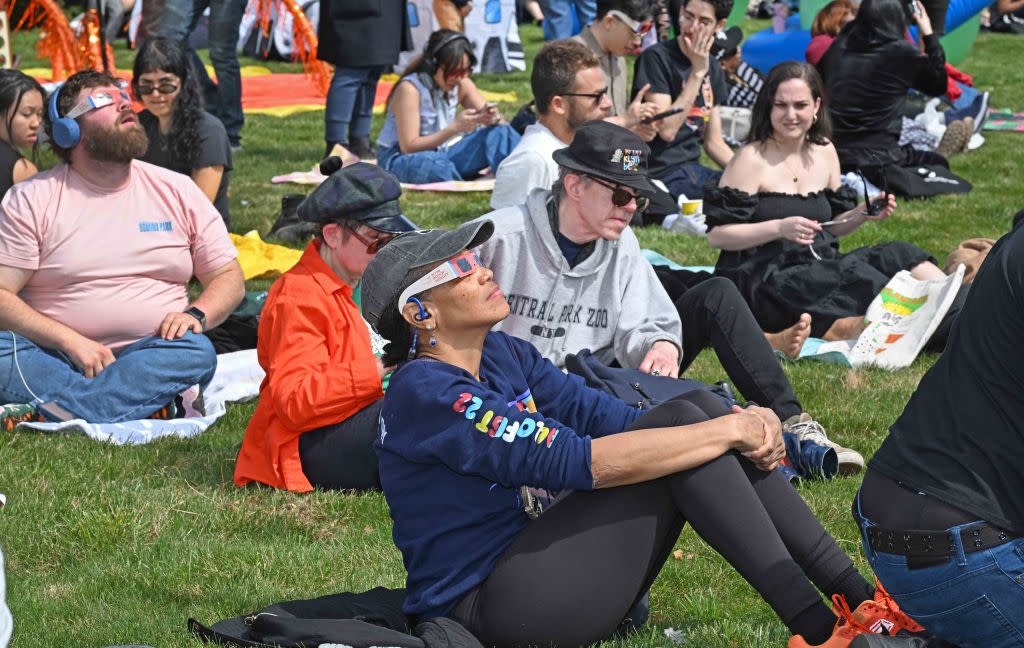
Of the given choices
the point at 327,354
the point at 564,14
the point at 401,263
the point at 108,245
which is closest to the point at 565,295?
the point at 327,354

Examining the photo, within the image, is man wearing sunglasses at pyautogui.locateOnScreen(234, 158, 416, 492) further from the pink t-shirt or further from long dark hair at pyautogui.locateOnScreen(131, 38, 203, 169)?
long dark hair at pyautogui.locateOnScreen(131, 38, 203, 169)

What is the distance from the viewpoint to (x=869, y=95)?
1005cm

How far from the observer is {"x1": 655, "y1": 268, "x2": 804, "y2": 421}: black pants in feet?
17.5

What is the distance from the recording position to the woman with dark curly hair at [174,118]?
7.20 m

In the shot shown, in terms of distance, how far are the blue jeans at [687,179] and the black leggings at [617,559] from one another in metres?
6.45

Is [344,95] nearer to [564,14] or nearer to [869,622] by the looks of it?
[564,14]

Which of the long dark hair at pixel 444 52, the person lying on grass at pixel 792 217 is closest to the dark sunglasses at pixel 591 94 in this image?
the person lying on grass at pixel 792 217

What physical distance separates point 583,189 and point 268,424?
138 cm

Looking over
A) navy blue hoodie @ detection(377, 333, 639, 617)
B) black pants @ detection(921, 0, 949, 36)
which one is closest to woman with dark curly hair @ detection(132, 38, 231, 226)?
navy blue hoodie @ detection(377, 333, 639, 617)

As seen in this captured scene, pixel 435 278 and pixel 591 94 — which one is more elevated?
pixel 435 278

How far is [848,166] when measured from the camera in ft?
33.2

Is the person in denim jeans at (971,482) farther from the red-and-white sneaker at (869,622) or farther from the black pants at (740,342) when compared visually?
the black pants at (740,342)

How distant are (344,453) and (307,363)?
13.7 inches

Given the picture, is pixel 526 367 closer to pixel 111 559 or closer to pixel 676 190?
pixel 111 559
